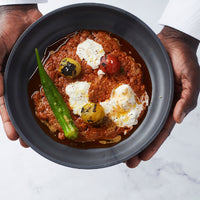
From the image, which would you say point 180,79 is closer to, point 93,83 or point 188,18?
point 188,18

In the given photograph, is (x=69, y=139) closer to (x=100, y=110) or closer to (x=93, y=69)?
(x=100, y=110)

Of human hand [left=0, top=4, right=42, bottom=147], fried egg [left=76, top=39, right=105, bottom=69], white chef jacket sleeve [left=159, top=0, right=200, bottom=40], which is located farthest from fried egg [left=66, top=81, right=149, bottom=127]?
white chef jacket sleeve [left=159, top=0, right=200, bottom=40]

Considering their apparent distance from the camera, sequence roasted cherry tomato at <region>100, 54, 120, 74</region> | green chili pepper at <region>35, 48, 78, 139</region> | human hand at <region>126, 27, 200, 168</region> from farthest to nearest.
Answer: green chili pepper at <region>35, 48, 78, 139</region> → roasted cherry tomato at <region>100, 54, 120, 74</region> → human hand at <region>126, 27, 200, 168</region>

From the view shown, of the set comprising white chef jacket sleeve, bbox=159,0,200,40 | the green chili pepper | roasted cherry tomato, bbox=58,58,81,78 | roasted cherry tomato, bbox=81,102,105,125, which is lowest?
the green chili pepper

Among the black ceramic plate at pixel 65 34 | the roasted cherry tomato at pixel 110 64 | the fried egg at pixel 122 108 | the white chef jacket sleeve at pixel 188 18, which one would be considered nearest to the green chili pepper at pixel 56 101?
the black ceramic plate at pixel 65 34

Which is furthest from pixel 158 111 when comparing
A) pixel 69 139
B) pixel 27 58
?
pixel 27 58

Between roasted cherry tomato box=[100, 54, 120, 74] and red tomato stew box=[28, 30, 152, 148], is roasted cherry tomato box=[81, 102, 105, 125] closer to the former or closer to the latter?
red tomato stew box=[28, 30, 152, 148]

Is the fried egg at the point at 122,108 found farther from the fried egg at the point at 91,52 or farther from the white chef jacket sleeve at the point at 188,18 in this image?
the white chef jacket sleeve at the point at 188,18

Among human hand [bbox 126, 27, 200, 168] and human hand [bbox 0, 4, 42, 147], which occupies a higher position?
human hand [bbox 126, 27, 200, 168]
